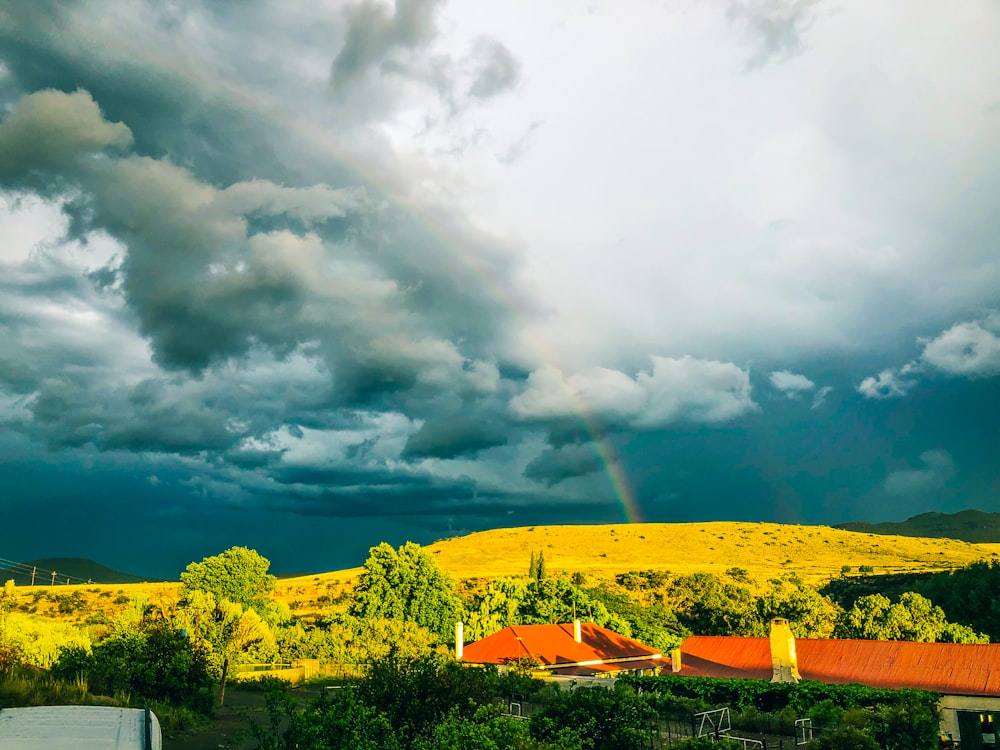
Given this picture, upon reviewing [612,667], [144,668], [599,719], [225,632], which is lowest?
[612,667]

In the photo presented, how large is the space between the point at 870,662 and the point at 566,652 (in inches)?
603

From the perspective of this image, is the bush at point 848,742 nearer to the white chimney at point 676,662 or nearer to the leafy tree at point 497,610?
the white chimney at point 676,662

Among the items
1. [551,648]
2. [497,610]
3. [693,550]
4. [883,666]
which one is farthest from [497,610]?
[693,550]

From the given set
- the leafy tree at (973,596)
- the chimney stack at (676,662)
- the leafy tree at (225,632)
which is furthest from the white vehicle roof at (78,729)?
the leafy tree at (973,596)

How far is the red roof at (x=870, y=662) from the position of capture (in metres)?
26.6

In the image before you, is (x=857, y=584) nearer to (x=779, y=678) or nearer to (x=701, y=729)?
(x=779, y=678)

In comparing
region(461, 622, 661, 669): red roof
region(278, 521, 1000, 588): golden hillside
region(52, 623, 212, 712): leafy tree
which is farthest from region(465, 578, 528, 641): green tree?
region(278, 521, 1000, 588): golden hillside

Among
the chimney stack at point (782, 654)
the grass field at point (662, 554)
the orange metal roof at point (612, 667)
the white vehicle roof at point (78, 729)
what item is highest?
the grass field at point (662, 554)

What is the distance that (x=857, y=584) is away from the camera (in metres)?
79.4

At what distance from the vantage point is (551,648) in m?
39.4

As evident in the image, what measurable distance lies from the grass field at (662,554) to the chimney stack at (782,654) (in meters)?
71.5

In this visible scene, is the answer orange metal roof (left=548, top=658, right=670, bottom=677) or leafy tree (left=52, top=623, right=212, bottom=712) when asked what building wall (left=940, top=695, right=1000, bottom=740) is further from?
leafy tree (left=52, top=623, right=212, bottom=712)

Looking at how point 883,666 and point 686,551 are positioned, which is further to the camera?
point 686,551

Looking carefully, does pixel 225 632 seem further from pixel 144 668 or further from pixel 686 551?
pixel 686 551
